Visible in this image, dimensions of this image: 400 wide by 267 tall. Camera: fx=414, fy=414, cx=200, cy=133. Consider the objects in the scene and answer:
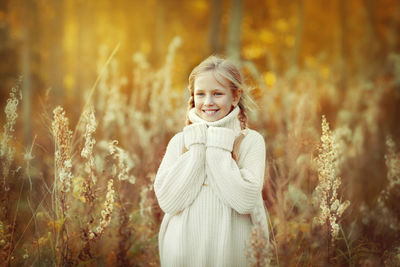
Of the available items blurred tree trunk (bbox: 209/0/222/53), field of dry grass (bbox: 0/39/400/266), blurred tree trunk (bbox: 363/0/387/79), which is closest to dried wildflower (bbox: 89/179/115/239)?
field of dry grass (bbox: 0/39/400/266)

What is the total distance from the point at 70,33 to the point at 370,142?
1601 cm

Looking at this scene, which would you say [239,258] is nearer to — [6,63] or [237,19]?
[237,19]

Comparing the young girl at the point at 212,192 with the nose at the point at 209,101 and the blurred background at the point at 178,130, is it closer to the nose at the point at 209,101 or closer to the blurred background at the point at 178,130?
the nose at the point at 209,101

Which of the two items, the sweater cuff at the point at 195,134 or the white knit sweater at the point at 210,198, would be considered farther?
the sweater cuff at the point at 195,134

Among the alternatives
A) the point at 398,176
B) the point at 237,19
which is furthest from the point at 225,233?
the point at 237,19

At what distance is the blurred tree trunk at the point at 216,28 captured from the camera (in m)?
8.73

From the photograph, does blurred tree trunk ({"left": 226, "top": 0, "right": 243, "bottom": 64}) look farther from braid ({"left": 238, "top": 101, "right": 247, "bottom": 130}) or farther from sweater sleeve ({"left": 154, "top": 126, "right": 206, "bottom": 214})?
sweater sleeve ({"left": 154, "top": 126, "right": 206, "bottom": 214})

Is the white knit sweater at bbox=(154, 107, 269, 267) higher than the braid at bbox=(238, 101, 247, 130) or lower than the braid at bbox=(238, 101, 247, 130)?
lower

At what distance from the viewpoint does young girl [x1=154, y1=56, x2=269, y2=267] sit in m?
2.47

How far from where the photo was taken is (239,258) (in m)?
2.52

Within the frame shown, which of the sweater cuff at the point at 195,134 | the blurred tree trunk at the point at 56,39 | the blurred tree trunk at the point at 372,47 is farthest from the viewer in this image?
the blurred tree trunk at the point at 372,47

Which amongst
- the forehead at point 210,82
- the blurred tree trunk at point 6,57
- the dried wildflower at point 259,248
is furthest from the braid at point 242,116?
the blurred tree trunk at point 6,57

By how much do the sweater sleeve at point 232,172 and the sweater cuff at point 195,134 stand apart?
0.04 meters

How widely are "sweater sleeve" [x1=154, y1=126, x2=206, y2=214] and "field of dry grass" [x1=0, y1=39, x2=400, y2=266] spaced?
1.43ft
